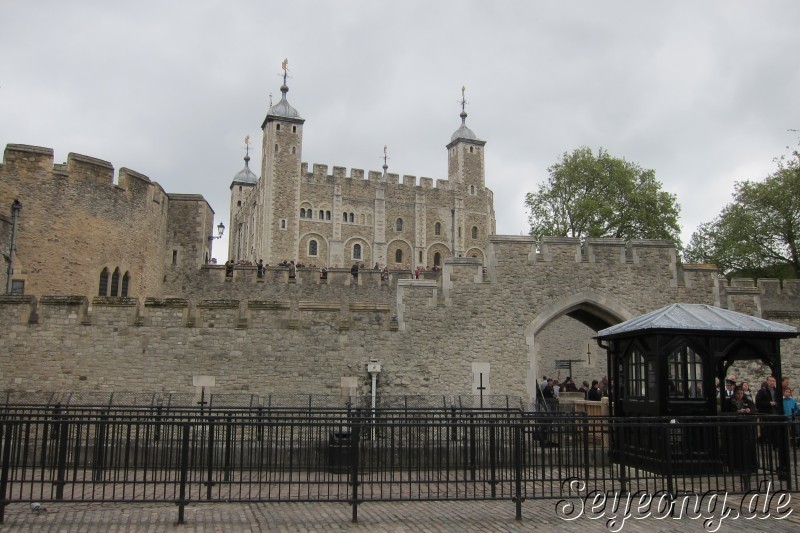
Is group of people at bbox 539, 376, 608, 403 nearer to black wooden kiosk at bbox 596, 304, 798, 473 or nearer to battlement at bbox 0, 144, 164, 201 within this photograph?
black wooden kiosk at bbox 596, 304, 798, 473

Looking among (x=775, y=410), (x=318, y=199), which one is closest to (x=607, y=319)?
(x=775, y=410)

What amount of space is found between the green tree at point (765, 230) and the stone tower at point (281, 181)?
140 feet

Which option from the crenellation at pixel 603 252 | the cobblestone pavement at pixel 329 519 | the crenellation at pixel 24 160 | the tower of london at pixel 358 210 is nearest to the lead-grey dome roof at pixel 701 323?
the cobblestone pavement at pixel 329 519

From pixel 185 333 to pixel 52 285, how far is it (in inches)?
178

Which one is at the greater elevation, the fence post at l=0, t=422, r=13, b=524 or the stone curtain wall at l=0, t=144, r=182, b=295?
the stone curtain wall at l=0, t=144, r=182, b=295

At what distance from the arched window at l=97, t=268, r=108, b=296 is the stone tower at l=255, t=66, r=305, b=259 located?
51.7 metres

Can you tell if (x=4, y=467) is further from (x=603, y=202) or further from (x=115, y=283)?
(x=603, y=202)

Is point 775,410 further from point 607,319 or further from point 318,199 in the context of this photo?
point 318,199

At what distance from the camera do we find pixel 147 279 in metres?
21.7

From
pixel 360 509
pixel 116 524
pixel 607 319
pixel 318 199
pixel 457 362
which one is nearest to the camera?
pixel 116 524

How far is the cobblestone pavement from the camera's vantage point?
7.60 m

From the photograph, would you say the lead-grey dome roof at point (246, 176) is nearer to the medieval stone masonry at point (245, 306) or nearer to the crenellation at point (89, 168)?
the medieval stone masonry at point (245, 306)

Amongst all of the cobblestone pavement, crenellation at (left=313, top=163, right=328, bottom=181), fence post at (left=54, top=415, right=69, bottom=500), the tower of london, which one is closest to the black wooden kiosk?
the cobblestone pavement

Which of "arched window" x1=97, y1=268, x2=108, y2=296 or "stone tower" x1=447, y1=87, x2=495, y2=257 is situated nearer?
"arched window" x1=97, y1=268, x2=108, y2=296
